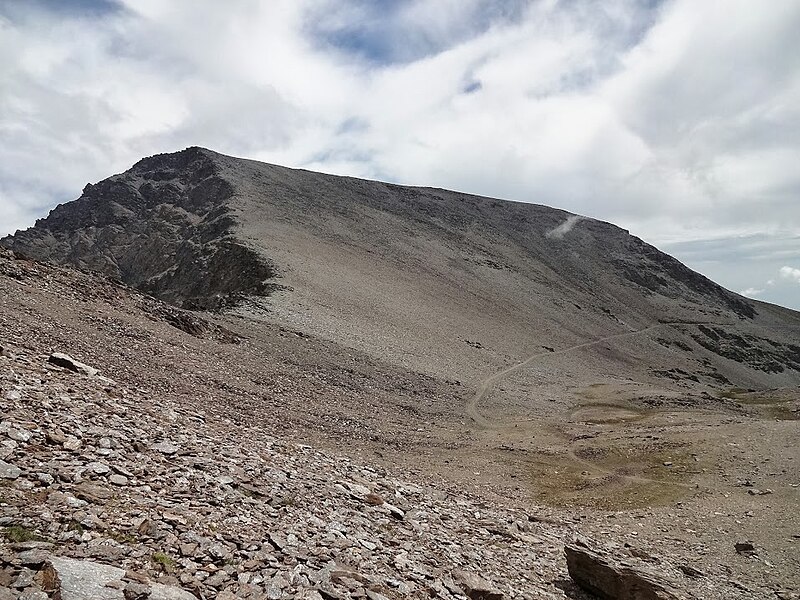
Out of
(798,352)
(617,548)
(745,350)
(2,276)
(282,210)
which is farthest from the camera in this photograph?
(798,352)

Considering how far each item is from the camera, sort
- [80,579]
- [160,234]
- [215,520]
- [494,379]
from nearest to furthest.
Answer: [80,579] < [215,520] < [494,379] < [160,234]

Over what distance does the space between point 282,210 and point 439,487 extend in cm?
7886

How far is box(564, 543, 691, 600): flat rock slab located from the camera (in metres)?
11.5

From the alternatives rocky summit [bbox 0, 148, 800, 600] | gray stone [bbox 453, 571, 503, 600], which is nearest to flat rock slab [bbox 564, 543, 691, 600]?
rocky summit [bbox 0, 148, 800, 600]

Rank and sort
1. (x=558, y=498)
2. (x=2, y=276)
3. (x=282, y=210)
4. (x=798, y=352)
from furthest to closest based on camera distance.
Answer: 1. (x=798, y=352)
2. (x=282, y=210)
3. (x=2, y=276)
4. (x=558, y=498)

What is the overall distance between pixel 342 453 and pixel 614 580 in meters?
11.1

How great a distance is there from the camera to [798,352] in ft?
378

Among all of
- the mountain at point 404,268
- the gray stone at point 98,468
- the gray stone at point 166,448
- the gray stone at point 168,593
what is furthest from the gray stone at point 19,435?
the mountain at point 404,268

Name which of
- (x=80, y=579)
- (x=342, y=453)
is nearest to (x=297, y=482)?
(x=80, y=579)

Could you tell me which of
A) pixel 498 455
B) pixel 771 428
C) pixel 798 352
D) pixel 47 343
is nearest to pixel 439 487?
pixel 498 455

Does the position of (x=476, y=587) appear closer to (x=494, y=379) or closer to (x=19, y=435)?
(x=19, y=435)

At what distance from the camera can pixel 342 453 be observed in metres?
20.5

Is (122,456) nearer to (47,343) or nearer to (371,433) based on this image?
(47,343)

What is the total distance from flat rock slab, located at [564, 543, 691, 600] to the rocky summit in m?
0.05
